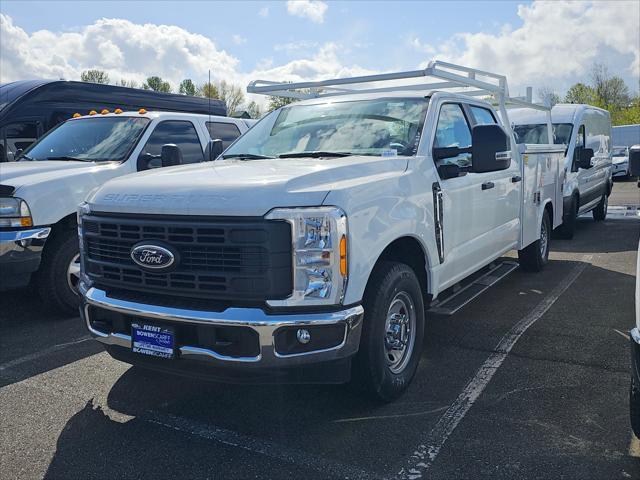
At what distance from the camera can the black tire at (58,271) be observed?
5.61 metres

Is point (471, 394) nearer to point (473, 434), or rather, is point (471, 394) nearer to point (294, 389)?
point (473, 434)

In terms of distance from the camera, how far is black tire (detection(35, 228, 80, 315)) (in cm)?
561

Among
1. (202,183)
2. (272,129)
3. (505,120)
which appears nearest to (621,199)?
(505,120)

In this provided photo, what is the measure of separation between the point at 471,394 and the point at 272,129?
259cm

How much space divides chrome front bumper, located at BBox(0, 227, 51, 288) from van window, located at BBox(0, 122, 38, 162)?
5122 mm

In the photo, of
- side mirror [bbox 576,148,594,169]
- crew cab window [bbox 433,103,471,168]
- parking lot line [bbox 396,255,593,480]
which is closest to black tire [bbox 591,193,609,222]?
side mirror [bbox 576,148,594,169]

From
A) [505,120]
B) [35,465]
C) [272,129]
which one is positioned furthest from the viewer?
[505,120]

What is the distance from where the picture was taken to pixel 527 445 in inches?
129

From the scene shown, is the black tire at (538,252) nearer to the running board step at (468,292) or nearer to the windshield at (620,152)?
the running board step at (468,292)

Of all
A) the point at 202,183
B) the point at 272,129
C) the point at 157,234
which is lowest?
the point at 157,234

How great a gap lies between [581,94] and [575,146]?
4689cm

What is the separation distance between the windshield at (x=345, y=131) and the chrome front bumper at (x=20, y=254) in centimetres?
193

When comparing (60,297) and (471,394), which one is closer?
(471,394)

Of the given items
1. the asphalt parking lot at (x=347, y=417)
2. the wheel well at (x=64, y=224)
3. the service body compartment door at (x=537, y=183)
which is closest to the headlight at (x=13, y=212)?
the wheel well at (x=64, y=224)
